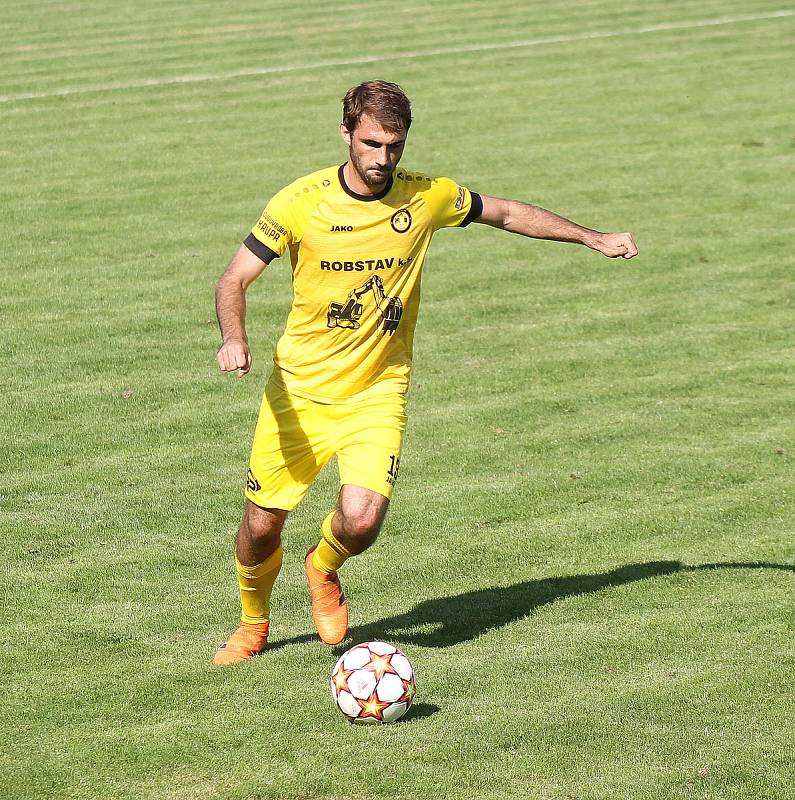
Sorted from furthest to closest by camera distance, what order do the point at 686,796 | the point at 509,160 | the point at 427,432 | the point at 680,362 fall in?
the point at 509,160, the point at 680,362, the point at 427,432, the point at 686,796

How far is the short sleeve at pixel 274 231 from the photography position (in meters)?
7.07

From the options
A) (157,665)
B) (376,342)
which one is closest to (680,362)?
(376,342)

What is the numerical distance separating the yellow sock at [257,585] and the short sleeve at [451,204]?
205 centimetres

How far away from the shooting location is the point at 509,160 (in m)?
19.7

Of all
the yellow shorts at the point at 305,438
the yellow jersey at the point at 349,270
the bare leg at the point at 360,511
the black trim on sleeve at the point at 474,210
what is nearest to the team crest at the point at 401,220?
the yellow jersey at the point at 349,270

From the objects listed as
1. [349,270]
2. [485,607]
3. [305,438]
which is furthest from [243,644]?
[349,270]

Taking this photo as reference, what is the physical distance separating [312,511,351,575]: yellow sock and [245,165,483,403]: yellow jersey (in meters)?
0.74

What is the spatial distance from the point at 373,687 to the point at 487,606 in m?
1.94

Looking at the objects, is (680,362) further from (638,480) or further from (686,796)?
(686,796)

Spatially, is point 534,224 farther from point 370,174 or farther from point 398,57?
point 398,57

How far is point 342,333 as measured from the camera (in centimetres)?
733

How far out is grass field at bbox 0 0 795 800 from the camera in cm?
653

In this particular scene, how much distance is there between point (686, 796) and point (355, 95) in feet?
12.3

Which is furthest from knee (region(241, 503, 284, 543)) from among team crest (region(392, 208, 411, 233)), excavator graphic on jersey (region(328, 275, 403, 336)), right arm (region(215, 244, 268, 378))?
team crest (region(392, 208, 411, 233))
